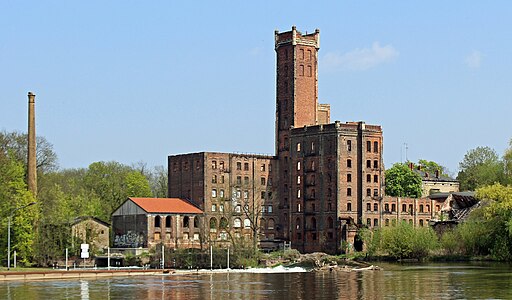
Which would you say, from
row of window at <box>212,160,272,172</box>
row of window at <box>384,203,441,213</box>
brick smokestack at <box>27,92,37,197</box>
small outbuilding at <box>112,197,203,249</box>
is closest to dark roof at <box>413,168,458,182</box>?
row of window at <box>384,203,441,213</box>

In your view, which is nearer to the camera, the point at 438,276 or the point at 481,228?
the point at 438,276

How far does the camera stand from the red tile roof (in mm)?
129375

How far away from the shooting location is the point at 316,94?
145 meters

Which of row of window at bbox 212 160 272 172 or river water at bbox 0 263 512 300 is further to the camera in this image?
row of window at bbox 212 160 272 172

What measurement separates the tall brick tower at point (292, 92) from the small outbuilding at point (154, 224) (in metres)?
15.6

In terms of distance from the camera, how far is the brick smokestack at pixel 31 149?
101 meters

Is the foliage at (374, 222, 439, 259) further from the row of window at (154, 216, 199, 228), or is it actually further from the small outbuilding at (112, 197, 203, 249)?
the row of window at (154, 216, 199, 228)

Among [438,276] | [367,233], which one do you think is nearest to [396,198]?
[367,233]

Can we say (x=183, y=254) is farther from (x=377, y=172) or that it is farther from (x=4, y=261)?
(x=377, y=172)

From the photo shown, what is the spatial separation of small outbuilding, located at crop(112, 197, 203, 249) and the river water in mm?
44310

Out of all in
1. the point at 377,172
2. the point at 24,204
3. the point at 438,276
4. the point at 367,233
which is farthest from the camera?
the point at 377,172

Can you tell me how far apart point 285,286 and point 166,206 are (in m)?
67.2

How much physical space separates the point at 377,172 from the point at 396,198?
560 cm

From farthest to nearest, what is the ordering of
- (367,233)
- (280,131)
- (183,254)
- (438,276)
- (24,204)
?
(280,131) → (367,233) → (183,254) → (24,204) → (438,276)
